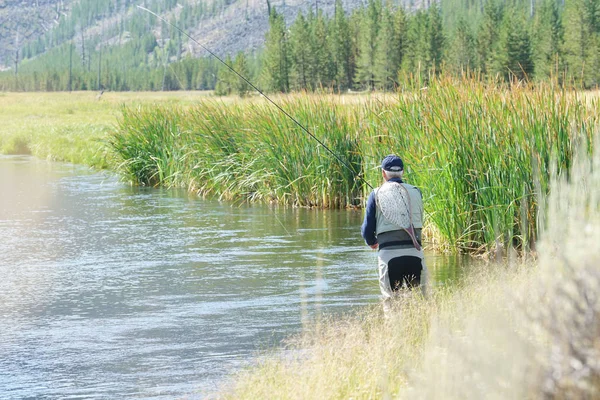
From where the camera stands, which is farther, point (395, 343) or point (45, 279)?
point (45, 279)

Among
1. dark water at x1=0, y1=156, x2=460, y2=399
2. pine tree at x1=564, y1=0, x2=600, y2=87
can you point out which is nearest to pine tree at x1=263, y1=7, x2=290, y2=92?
pine tree at x1=564, y1=0, x2=600, y2=87

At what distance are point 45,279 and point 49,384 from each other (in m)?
4.53

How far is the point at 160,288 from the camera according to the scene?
10906 mm

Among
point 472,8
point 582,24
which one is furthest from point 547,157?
point 472,8

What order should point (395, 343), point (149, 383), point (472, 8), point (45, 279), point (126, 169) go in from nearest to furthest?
point (395, 343)
point (149, 383)
point (45, 279)
point (126, 169)
point (472, 8)

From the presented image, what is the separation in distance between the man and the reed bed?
41.3 inches

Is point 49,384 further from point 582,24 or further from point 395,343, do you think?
point 582,24

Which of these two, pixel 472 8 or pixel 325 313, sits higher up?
pixel 472 8

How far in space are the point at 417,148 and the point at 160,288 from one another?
4.28 m

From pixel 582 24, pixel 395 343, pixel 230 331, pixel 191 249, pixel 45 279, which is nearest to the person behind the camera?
pixel 395 343

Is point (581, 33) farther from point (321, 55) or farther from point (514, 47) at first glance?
point (321, 55)

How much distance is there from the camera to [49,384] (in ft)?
23.7

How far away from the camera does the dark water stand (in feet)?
24.9

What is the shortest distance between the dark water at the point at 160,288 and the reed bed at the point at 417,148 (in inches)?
25.4
